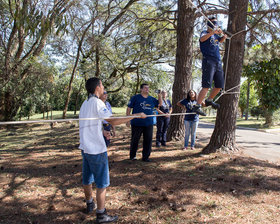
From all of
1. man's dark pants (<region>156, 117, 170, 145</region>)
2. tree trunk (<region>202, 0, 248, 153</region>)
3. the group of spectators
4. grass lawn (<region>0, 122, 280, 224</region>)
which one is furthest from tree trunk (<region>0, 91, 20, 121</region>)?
tree trunk (<region>202, 0, 248, 153</region>)

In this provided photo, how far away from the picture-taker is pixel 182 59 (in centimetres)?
712

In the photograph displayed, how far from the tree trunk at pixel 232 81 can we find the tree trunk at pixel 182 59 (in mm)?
1463

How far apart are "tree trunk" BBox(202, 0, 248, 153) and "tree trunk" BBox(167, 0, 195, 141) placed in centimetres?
146

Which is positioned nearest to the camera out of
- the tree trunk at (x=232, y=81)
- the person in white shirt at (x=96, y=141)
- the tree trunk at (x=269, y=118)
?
the person in white shirt at (x=96, y=141)

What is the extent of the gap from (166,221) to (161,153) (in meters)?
3.30

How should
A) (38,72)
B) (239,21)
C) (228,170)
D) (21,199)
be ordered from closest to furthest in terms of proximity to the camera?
(21,199)
(228,170)
(239,21)
(38,72)

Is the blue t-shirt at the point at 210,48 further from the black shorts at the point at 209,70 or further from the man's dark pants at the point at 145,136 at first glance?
the man's dark pants at the point at 145,136

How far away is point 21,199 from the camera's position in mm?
3467

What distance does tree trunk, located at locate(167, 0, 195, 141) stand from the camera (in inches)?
272

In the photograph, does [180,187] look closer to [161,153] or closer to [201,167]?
[201,167]

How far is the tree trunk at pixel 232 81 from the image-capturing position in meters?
5.62

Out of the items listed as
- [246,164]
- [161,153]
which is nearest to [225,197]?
[246,164]

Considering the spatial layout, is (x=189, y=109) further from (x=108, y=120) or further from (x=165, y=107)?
(x=108, y=120)

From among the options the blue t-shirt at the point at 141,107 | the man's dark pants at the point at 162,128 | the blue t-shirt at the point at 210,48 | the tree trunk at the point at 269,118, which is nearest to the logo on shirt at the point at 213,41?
the blue t-shirt at the point at 210,48
